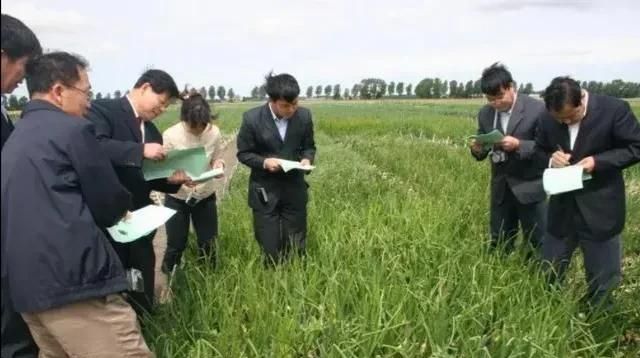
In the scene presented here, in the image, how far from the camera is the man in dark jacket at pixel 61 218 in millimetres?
1903

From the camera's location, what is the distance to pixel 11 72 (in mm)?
1830

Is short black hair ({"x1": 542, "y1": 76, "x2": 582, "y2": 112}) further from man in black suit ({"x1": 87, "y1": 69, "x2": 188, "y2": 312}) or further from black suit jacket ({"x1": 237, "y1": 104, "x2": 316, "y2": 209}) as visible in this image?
man in black suit ({"x1": 87, "y1": 69, "x2": 188, "y2": 312})

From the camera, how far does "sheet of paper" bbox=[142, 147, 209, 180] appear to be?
3.04 metres

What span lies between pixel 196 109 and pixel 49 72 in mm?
1966

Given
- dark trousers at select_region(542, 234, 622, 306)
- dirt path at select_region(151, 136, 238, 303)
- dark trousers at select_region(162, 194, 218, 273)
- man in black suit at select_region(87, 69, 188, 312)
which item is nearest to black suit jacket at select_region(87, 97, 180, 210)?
man in black suit at select_region(87, 69, 188, 312)

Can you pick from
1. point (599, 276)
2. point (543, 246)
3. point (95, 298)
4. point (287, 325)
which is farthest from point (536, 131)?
point (95, 298)

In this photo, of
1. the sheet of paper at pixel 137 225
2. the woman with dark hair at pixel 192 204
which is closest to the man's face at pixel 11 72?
the sheet of paper at pixel 137 225

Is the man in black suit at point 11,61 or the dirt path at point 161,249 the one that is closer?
the man in black suit at point 11,61

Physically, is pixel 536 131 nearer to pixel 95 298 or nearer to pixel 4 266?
pixel 95 298

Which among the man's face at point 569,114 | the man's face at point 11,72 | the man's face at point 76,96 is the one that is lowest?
the man's face at point 569,114

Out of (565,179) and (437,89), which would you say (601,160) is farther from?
(437,89)

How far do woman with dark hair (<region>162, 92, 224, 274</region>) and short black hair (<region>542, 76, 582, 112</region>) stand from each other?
2.26 m

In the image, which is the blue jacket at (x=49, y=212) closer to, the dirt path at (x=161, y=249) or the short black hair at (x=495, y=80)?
the dirt path at (x=161, y=249)

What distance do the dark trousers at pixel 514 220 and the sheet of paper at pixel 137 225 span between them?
8.10ft
